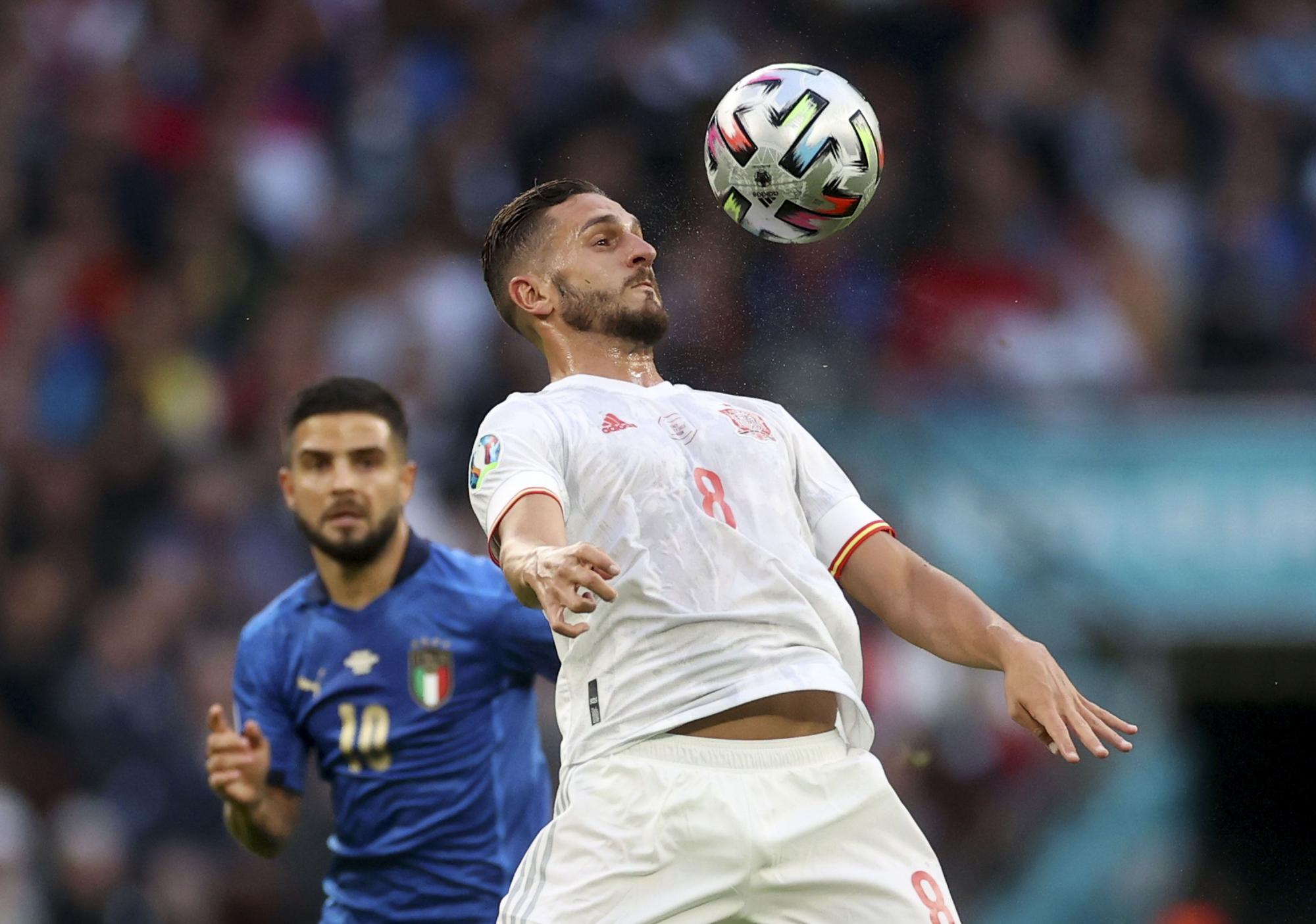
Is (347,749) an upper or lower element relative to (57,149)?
lower

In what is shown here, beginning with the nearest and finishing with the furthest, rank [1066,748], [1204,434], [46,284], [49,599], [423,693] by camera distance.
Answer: [1066,748] < [423,693] < [1204,434] < [49,599] < [46,284]

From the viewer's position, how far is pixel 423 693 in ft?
17.5

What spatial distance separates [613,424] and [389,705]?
179 centimetres

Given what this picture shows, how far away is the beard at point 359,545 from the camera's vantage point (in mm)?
5504

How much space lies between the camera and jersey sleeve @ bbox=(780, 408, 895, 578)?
13.3 ft

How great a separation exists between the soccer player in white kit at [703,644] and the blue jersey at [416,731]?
4.53ft

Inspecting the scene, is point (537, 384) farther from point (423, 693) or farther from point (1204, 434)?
point (423, 693)

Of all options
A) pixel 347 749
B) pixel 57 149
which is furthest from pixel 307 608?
pixel 57 149

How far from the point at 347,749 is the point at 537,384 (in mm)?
3886

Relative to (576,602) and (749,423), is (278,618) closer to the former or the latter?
(749,423)

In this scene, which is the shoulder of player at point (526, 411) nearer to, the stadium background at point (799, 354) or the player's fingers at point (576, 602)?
the player's fingers at point (576, 602)

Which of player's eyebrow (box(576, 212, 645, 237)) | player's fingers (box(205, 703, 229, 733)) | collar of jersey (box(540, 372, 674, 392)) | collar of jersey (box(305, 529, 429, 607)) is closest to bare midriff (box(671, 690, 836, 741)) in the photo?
collar of jersey (box(540, 372, 674, 392))

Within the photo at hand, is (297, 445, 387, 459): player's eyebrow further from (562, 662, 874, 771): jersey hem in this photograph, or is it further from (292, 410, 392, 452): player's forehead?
(562, 662, 874, 771): jersey hem

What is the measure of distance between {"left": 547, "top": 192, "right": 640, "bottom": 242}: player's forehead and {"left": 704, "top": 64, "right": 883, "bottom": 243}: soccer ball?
338mm
